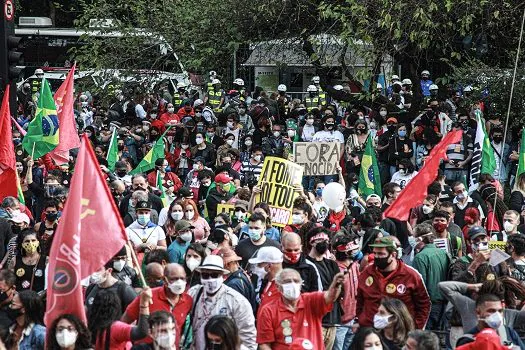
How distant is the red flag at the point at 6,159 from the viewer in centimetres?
1609

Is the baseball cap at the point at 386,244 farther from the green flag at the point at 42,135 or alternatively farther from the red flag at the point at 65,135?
the red flag at the point at 65,135

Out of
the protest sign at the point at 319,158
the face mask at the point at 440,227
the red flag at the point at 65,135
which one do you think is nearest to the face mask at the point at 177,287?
the face mask at the point at 440,227

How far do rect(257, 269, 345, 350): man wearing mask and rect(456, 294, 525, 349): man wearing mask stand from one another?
1.00m

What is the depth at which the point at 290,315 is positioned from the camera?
1006 centimetres

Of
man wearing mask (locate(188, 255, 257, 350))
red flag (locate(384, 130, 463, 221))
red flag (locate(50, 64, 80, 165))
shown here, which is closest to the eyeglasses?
man wearing mask (locate(188, 255, 257, 350))

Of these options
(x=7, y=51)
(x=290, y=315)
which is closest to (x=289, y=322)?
(x=290, y=315)

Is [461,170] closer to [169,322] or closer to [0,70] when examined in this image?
[0,70]

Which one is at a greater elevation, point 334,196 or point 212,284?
point 212,284

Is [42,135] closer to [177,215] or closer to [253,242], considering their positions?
[177,215]

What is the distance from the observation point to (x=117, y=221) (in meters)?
10.2

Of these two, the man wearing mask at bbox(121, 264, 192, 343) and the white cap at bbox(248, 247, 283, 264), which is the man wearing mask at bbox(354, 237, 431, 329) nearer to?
the white cap at bbox(248, 247, 283, 264)

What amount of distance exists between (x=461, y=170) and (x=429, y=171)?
694cm

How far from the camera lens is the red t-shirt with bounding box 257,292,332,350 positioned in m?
10.0

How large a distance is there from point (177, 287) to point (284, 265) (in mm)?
1273
